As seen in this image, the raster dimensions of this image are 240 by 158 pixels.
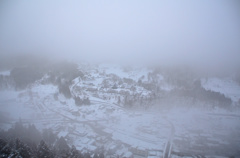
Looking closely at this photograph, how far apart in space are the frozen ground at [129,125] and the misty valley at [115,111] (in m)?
0.20

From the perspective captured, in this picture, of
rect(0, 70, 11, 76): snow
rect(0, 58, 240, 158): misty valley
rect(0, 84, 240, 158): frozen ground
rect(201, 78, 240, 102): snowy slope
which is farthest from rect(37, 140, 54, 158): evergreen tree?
rect(0, 70, 11, 76): snow

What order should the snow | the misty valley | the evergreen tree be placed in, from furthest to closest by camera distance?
the snow < the misty valley < the evergreen tree

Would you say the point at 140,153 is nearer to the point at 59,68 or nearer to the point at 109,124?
the point at 109,124

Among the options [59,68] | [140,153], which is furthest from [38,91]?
[140,153]

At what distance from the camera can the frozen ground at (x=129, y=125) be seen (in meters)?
30.2

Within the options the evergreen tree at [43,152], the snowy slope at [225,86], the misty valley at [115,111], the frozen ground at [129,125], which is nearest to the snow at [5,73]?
the misty valley at [115,111]

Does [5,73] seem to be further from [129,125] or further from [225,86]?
[225,86]

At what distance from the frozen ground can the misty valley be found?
20 cm

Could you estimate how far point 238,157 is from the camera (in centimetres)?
2783

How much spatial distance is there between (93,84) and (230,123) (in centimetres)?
4805

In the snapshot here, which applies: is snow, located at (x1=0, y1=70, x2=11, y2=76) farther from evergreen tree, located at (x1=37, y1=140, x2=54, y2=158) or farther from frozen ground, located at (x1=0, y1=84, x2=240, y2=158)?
evergreen tree, located at (x1=37, y1=140, x2=54, y2=158)

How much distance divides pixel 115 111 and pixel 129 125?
10031 mm

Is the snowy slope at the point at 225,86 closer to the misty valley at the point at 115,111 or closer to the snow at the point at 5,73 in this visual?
the misty valley at the point at 115,111

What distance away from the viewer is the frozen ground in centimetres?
3020
